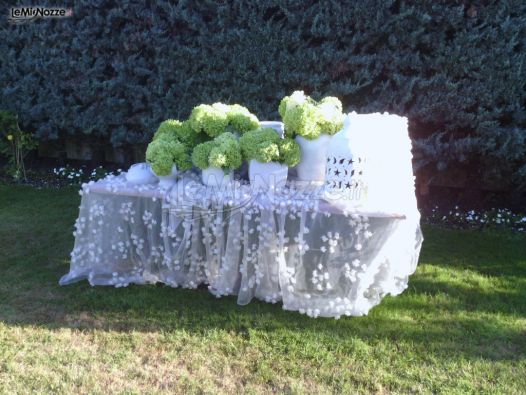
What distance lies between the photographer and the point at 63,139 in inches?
221

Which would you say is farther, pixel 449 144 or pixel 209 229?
pixel 449 144

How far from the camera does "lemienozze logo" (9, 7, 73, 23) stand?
4914 mm

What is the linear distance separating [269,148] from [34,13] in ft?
11.8

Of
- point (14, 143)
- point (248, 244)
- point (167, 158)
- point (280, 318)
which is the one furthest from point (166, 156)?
point (14, 143)

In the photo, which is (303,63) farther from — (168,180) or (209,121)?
(168,180)

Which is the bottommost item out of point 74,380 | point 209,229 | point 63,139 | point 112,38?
point 74,380

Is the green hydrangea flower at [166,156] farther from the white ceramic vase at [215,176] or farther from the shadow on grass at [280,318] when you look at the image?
the shadow on grass at [280,318]

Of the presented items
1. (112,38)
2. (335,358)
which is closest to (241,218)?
(335,358)

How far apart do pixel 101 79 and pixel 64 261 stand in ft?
7.16

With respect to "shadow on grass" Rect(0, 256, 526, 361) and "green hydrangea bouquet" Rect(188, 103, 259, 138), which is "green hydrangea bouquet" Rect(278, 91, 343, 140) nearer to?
"green hydrangea bouquet" Rect(188, 103, 259, 138)

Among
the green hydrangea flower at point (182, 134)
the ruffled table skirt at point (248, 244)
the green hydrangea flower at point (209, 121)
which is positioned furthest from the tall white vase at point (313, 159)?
the green hydrangea flower at point (182, 134)

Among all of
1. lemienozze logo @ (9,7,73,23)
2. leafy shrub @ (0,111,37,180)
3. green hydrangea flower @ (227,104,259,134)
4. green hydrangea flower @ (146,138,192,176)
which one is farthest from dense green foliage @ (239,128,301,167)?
leafy shrub @ (0,111,37,180)

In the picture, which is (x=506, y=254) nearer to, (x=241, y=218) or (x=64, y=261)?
(x=241, y=218)

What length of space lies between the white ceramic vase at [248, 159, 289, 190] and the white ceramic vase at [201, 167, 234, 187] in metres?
0.15
